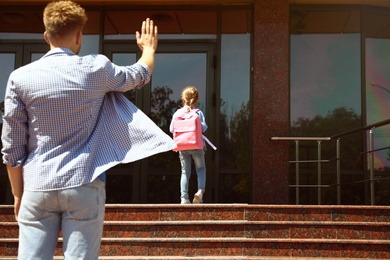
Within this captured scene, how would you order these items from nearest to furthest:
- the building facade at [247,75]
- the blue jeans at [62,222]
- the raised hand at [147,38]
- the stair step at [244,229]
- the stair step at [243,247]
Result: the blue jeans at [62,222]
the raised hand at [147,38]
the stair step at [243,247]
the stair step at [244,229]
the building facade at [247,75]

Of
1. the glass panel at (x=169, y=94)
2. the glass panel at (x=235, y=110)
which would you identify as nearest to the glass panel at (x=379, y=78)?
the glass panel at (x=235, y=110)

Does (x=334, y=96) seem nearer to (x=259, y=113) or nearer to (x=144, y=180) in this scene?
(x=259, y=113)

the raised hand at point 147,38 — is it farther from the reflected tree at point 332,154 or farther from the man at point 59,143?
the reflected tree at point 332,154

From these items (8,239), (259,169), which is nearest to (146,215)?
(8,239)

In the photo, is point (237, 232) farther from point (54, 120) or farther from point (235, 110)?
point (54, 120)

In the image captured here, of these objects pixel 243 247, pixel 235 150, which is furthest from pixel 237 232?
pixel 235 150

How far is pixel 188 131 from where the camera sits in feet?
25.1

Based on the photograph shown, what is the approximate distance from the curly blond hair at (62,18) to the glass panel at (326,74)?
7.61 m

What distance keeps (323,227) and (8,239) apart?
3.33 m

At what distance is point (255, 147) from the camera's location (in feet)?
30.5

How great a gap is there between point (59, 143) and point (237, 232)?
4224 millimetres

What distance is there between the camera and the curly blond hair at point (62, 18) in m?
2.52

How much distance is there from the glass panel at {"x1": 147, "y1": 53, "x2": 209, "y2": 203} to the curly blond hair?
7.22 metres

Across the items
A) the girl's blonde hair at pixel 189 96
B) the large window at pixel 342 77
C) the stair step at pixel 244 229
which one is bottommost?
the stair step at pixel 244 229
